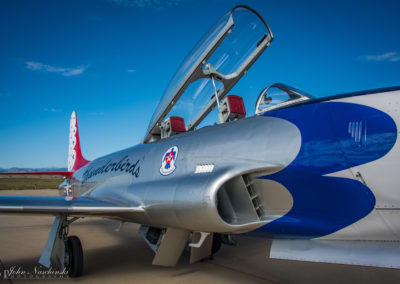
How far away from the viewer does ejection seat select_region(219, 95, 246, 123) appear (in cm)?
408

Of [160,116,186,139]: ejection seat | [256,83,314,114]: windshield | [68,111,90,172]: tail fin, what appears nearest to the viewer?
[256,83,314,114]: windshield

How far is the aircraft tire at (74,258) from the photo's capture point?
14.0ft

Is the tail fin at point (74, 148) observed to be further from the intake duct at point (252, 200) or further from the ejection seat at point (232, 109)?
the intake duct at point (252, 200)

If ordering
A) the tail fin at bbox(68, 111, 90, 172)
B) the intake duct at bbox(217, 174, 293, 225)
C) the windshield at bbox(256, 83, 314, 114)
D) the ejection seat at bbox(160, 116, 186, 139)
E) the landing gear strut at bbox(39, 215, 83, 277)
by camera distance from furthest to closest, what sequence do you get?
the tail fin at bbox(68, 111, 90, 172), the ejection seat at bbox(160, 116, 186, 139), the landing gear strut at bbox(39, 215, 83, 277), the windshield at bbox(256, 83, 314, 114), the intake duct at bbox(217, 174, 293, 225)

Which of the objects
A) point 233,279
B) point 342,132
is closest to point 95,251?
point 233,279

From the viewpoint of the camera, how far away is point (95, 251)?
5.95 m

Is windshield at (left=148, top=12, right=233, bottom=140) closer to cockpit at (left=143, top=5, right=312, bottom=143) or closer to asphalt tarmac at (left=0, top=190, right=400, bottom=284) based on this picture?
cockpit at (left=143, top=5, right=312, bottom=143)

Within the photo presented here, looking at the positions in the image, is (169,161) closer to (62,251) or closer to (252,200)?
(252,200)

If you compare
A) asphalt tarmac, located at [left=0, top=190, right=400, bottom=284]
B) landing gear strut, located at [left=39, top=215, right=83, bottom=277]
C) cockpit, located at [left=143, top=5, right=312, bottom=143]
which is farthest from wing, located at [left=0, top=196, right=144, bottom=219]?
cockpit, located at [left=143, top=5, right=312, bottom=143]

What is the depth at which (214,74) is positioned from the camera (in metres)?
4.54

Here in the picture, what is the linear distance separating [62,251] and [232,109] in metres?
3.32

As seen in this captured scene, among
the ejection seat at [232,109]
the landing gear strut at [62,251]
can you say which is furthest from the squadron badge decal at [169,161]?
the landing gear strut at [62,251]

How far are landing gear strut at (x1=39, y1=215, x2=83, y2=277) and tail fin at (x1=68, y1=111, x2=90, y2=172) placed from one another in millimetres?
5940

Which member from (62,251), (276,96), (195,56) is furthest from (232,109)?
(62,251)
